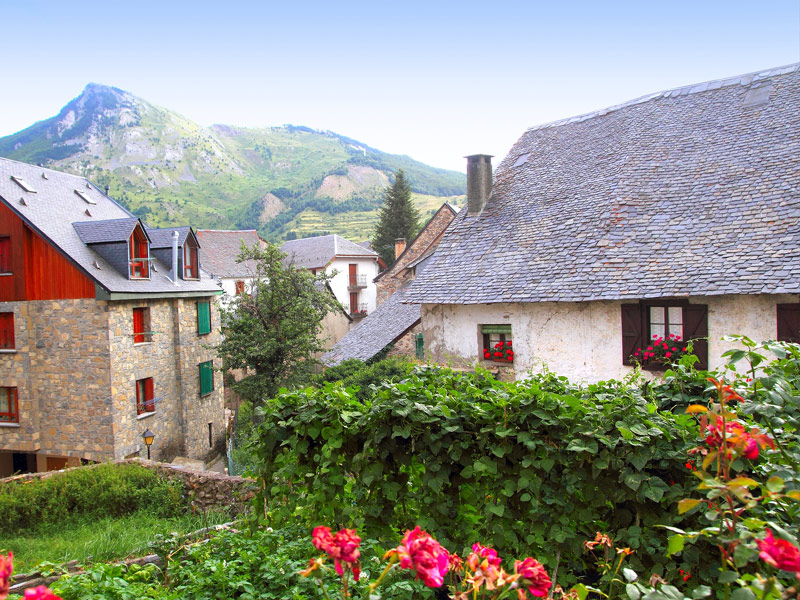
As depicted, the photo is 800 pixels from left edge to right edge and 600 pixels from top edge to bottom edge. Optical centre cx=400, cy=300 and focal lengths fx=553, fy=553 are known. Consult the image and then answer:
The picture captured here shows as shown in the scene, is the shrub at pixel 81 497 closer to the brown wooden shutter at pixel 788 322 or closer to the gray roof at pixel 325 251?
the brown wooden shutter at pixel 788 322

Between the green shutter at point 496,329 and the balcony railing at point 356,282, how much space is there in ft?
109

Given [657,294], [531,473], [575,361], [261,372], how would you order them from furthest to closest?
[261,372], [575,361], [657,294], [531,473]

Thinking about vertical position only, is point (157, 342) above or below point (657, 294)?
below

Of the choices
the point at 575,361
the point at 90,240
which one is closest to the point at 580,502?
the point at 575,361

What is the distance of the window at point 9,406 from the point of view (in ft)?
54.2

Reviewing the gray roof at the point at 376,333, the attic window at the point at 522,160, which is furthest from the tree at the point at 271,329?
the attic window at the point at 522,160

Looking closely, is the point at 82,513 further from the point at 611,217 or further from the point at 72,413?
the point at 611,217

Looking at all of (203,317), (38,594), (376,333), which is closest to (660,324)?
(38,594)

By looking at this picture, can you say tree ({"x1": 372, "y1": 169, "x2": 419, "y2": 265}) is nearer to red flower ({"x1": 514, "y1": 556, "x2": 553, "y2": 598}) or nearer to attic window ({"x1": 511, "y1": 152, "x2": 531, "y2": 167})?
attic window ({"x1": 511, "y1": 152, "x2": 531, "y2": 167})

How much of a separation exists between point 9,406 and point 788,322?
20.0 m

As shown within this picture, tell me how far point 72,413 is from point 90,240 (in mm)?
5170

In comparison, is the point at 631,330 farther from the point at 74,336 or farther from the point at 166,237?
the point at 166,237

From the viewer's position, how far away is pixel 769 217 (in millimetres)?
10773

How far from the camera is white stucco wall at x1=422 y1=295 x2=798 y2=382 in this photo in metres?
10.2
